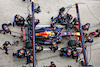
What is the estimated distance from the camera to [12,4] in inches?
406

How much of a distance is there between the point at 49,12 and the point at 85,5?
446cm

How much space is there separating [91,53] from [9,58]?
7.01 metres

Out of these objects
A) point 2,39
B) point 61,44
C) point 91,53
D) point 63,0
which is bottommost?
point 91,53

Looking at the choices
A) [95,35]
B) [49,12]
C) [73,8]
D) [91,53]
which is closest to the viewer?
[91,53]

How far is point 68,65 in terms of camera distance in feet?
27.6

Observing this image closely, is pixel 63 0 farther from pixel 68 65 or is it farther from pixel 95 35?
pixel 68 65

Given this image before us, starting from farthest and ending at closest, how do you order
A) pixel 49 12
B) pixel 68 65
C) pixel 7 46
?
pixel 49 12
pixel 68 65
pixel 7 46

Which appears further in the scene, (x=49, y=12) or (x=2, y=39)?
(x=49, y=12)

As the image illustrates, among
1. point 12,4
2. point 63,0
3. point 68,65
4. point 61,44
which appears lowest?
point 68,65

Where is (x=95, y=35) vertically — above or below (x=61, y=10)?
below

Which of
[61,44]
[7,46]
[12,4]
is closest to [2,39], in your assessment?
[7,46]

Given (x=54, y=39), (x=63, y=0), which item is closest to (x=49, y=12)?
(x=63, y=0)

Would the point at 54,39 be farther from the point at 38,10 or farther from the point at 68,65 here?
the point at 38,10

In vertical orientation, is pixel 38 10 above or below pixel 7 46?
above
